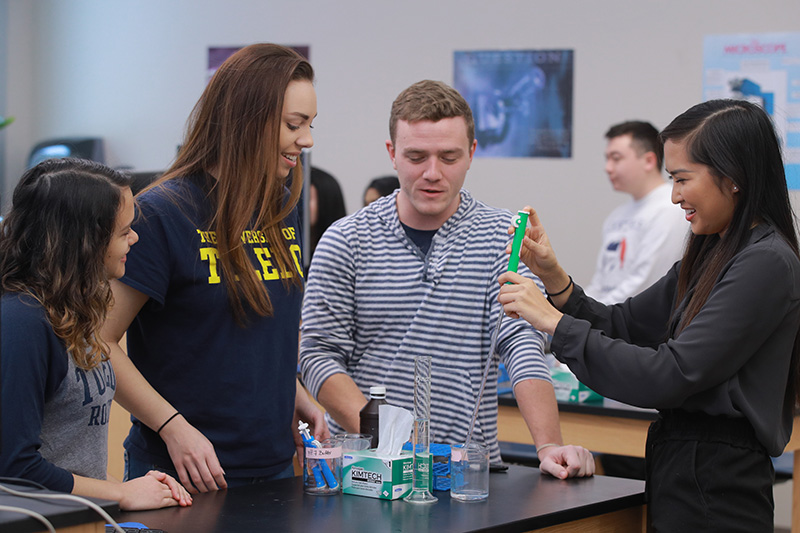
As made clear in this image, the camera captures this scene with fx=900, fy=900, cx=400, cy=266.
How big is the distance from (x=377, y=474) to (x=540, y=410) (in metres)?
0.44

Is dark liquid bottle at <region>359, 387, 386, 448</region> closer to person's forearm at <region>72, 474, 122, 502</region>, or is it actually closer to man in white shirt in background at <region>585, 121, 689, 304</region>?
person's forearm at <region>72, 474, 122, 502</region>

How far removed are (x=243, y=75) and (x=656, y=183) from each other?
294 centimetres

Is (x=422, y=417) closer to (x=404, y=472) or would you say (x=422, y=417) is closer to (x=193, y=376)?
(x=404, y=472)

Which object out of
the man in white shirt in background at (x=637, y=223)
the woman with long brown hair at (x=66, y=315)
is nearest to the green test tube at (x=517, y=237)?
the woman with long brown hair at (x=66, y=315)

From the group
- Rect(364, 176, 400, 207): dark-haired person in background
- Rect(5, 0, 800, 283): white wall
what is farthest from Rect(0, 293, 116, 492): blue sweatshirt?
Rect(5, 0, 800, 283): white wall

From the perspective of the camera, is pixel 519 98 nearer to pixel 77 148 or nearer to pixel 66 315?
pixel 77 148

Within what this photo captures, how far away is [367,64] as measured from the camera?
189 inches

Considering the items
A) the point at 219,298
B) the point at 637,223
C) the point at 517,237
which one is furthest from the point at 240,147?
the point at 637,223

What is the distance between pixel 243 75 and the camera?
1.58 m

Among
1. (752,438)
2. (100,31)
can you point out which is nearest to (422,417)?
(752,438)

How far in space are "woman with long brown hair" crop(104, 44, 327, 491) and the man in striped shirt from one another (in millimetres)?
229

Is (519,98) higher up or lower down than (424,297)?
higher up

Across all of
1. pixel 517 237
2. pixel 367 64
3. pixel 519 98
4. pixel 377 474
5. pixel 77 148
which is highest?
pixel 367 64

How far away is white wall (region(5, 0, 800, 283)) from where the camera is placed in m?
4.21
